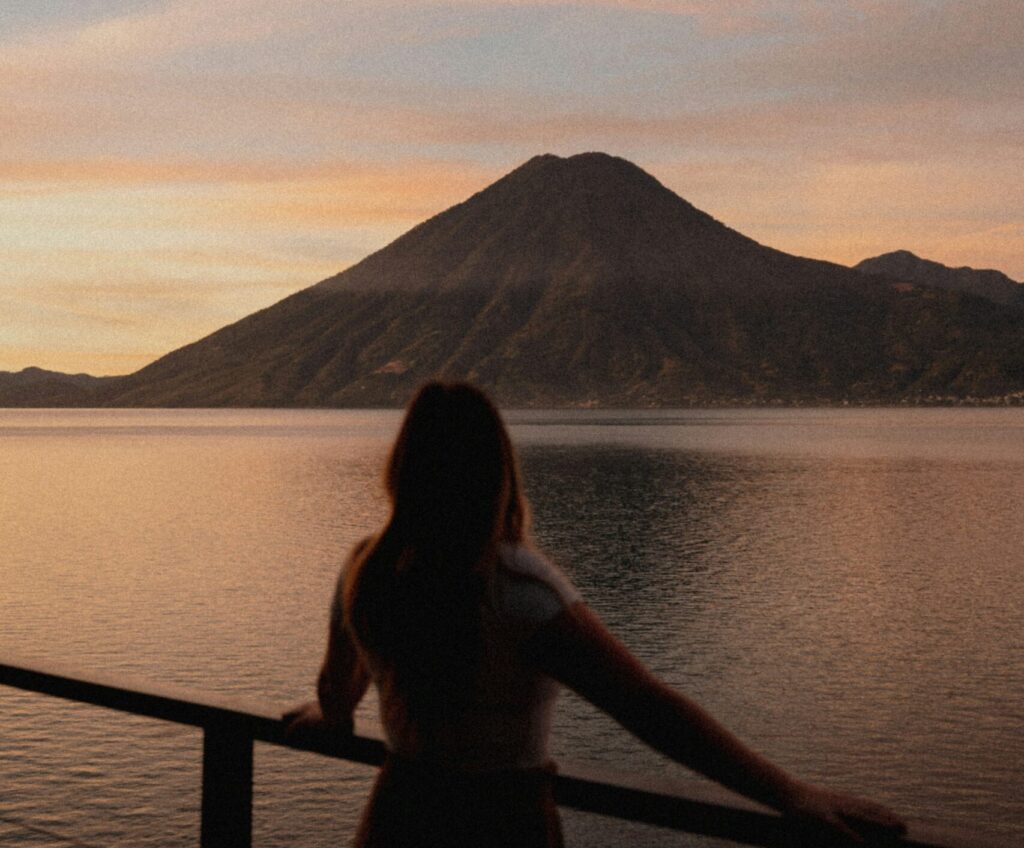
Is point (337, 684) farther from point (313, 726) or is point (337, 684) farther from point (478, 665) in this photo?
point (478, 665)

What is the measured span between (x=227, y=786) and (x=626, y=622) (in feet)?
95.6

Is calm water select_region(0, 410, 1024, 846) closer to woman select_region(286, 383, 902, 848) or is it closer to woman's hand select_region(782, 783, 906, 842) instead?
woman's hand select_region(782, 783, 906, 842)

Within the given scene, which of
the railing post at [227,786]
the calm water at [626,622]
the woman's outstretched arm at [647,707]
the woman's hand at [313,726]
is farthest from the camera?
the calm water at [626,622]

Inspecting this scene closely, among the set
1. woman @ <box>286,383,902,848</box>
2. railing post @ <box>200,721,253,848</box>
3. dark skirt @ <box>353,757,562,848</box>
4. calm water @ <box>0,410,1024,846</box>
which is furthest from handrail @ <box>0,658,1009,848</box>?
calm water @ <box>0,410,1024,846</box>

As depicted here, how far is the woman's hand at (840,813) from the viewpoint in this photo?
222cm

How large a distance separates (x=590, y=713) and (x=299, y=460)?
103 m

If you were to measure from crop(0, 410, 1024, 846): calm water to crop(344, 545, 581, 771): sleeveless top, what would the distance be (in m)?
4.52

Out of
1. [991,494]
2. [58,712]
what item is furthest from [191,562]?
[991,494]

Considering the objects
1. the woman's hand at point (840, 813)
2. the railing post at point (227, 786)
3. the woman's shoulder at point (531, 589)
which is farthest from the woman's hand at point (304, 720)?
the woman's hand at point (840, 813)

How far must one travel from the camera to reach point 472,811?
7.66 feet

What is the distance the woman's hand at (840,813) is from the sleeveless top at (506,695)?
0.49 metres

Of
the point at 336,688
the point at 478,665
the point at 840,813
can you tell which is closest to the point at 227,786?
the point at 336,688

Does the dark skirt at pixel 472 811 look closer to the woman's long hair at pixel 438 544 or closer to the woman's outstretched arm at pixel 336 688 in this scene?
the woman's long hair at pixel 438 544

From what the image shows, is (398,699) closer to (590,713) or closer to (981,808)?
(981,808)
